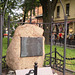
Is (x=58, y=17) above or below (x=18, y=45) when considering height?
above

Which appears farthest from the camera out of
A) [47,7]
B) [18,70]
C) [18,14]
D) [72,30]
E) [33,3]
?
[72,30]

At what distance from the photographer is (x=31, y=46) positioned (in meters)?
5.52

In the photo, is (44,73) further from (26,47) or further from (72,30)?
(72,30)

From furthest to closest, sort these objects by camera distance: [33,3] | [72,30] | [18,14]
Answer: [72,30] < [33,3] < [18,14]

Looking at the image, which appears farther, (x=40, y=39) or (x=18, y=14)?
(x=18, y=14)

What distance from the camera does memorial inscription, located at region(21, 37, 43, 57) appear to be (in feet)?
17.6

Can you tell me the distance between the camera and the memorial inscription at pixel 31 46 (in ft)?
17.6

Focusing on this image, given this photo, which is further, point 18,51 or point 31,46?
point 31,46

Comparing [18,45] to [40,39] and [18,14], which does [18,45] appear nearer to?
[40,39]

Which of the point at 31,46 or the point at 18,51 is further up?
the point at 31,46

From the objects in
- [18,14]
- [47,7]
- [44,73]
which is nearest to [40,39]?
[44,73]

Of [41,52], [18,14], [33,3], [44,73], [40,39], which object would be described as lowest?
[44,73]

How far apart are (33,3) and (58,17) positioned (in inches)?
410

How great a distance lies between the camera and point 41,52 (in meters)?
5.74
